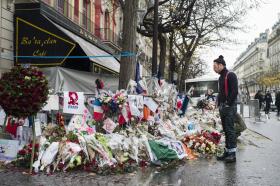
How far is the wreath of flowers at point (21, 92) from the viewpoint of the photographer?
739 cm

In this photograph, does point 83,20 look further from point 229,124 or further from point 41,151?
point 41,151

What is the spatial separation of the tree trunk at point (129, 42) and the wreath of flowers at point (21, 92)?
5.14 m

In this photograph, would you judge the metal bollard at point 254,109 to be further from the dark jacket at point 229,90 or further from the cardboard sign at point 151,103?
the dark jacket at point 229,90

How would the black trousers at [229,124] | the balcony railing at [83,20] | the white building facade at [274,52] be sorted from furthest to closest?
1. the white building facade at [274,52]
2. the balcony railing at [83,20]
3. the black trousers at [229,124]

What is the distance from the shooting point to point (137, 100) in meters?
9.67

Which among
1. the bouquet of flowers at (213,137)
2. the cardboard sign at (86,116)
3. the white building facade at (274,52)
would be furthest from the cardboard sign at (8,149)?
the white building facade at (274,52)

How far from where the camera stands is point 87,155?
773cm

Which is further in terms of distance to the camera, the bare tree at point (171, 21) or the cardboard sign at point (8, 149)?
the bare tree at point (171, 21)

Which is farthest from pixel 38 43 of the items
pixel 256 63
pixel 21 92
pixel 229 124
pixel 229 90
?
pixel 256 63

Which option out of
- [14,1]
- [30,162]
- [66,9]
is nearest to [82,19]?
[66,9]

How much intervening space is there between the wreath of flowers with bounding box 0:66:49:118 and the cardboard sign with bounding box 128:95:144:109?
7.66 feet

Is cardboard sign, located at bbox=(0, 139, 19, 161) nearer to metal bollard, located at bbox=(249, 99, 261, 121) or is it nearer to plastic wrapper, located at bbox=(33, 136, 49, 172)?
plastic wrapper, located at bbox=(33, 136, 49, 172)

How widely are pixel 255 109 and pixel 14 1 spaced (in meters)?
14.2

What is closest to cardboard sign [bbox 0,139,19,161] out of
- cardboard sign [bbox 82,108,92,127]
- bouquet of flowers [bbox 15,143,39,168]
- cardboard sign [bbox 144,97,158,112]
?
bouquet of flowers [bbox 15,143,39,168]
